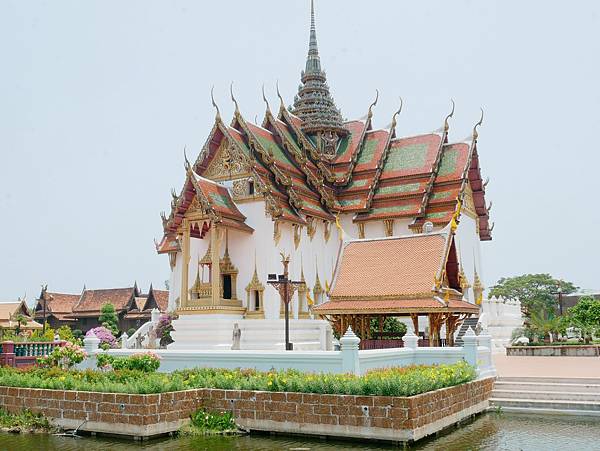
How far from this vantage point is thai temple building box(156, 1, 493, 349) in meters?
16.0

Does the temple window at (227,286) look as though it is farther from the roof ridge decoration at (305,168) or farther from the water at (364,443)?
the water at (364,443)

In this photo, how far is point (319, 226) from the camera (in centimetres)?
2578

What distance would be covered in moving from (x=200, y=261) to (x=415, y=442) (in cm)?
1440

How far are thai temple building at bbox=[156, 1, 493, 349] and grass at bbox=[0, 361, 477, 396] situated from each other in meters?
4.11

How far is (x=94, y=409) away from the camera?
10.0 meters

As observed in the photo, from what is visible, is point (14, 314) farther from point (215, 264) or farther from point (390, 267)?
point (390, 267)

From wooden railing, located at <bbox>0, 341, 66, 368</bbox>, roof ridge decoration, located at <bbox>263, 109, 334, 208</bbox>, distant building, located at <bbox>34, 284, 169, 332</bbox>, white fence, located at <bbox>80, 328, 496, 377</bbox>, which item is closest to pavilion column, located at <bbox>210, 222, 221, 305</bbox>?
wooden railing, located at <bbox>0, 341, 66, 368</bbox>

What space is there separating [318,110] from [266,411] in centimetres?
2105

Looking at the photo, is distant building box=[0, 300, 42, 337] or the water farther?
distant building box=[0, 300, 42, 337]

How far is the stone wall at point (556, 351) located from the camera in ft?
71.7

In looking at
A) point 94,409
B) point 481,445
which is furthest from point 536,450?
point 94,409

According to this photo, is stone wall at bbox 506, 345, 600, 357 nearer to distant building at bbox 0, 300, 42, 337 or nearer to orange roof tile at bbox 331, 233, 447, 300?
orange roof tile at bbox 331, 233, 447, 300

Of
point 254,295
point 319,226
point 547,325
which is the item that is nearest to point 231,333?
point 254,295

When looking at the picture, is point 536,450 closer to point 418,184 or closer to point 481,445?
point 481,445
